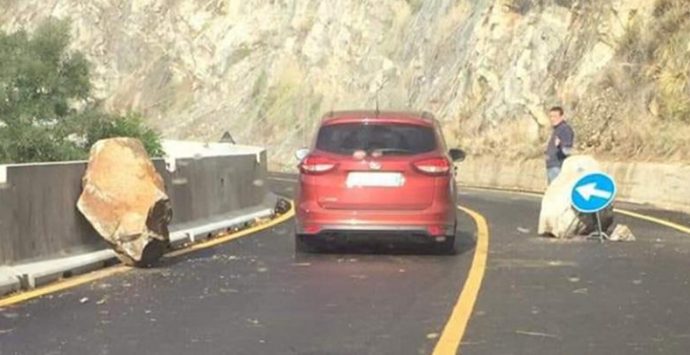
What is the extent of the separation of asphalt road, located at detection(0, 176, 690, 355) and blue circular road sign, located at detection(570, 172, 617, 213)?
0.74 meters

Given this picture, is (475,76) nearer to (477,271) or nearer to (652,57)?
(652,57)

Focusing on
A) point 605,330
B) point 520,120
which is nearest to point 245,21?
point 520,120

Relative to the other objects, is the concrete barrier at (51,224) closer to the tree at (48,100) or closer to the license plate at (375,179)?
the license plate at (375,179)

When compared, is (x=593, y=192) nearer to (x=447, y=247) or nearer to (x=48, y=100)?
(x=447, y=247)

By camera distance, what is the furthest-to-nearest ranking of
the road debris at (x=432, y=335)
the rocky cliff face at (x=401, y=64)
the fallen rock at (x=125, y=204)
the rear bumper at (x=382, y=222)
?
the rocky cliff face at (x=401, y=64), the rear bumper at (x=382, y=222), the fallen rock at (x=125, y=204), the road debris at (x=432, y=335)

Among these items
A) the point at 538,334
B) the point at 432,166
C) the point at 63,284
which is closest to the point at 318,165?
the point at 432,166

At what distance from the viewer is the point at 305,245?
13148mm

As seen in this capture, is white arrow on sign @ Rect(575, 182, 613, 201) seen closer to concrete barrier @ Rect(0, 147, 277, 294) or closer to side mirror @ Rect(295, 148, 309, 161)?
side mirror @ Rect(295, 148, 309, 161)

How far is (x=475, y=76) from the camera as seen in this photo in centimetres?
3906

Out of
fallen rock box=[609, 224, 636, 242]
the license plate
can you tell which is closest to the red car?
the license plate

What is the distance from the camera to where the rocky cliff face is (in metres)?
30.9

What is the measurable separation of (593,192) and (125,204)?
229 inches

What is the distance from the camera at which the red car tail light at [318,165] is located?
12.2m

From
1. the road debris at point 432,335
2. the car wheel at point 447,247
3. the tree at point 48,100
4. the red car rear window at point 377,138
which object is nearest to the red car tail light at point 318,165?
the red car rear window at point 377,138
